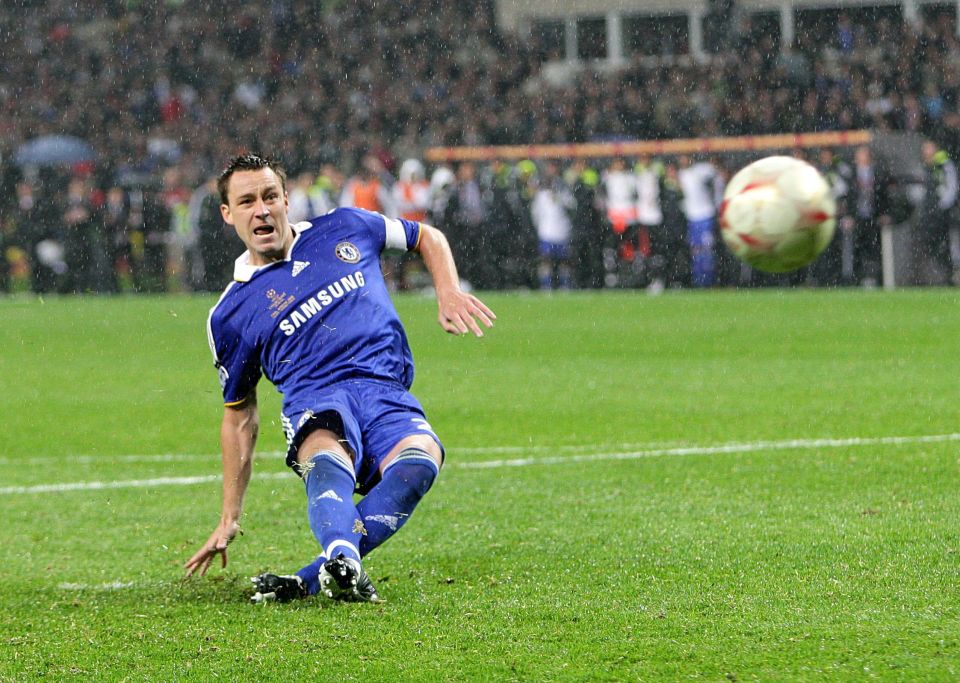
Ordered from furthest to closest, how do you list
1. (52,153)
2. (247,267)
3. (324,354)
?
(52,153) < (247,267) < (324,354)

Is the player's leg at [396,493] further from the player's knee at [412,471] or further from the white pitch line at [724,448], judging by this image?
the white pitch line at [724,448]

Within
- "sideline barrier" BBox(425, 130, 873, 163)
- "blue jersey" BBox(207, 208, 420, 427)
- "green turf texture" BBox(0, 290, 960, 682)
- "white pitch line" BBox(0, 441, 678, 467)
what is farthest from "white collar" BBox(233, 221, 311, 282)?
"sideline barrier" BBox(425, 130, 873, 163)

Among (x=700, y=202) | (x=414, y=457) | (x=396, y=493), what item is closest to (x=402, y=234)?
(x=414, y=457)

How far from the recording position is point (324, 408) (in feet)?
17.0

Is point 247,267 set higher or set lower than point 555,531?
higher

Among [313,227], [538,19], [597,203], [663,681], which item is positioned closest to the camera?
[663,681]

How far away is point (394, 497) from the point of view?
504cm

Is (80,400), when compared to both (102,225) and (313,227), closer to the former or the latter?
(313,227)

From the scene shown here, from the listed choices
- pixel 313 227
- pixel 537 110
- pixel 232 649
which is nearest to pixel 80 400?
pixel 313 227

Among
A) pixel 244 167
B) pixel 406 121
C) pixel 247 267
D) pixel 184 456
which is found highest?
pixel 406 121

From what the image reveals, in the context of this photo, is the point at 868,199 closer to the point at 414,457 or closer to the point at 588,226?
the point at 588,226

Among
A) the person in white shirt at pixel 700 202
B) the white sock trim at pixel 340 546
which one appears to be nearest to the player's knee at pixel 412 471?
the white sock trim at pixel 340 546

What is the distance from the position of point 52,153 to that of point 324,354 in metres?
26.1

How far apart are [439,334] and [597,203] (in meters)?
8.42
